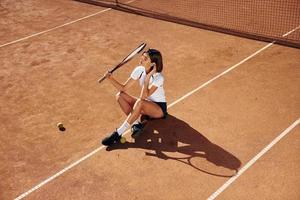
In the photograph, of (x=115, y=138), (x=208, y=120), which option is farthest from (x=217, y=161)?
(x=115, y=138)

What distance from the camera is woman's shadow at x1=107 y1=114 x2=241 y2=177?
28.4 ft

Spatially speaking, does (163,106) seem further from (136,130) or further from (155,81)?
(136,130)

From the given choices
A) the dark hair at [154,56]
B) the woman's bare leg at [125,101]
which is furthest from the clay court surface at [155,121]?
the dark hair at [154,56]

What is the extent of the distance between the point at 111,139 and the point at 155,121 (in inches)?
51.5

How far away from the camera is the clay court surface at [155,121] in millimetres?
8328

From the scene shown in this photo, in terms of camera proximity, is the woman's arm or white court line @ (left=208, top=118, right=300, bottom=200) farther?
the woman's arm

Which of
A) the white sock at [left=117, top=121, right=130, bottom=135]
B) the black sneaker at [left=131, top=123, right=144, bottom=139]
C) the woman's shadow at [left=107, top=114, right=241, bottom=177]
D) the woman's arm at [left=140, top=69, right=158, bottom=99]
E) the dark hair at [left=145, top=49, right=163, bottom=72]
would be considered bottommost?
the woman's shadow at [left=107, top=114, right=241, bottom=177]

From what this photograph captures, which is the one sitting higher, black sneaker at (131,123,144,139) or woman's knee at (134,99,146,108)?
woman's knee at (134,99,146,108)

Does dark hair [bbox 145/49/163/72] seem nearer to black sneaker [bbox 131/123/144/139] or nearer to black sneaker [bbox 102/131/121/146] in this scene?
black sneaker [bbox 131/123/144/139]

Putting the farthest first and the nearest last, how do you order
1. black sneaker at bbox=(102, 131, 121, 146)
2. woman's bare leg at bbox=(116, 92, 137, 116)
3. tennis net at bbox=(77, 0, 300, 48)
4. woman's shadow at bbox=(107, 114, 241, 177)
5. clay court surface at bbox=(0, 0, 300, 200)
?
1. tennis net at bbox=(77, 0, 300, 48)
2. woman's bare leg at bbox=(116, 92, 137, 116)
3. black sneaker at bbox=(102, 131, 121, 146)
4. woman's shadow at bbox=(107, 114, 241, 177)
5. clay court surface at bbox=(0, 0, 300, 200)

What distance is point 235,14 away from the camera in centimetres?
1531

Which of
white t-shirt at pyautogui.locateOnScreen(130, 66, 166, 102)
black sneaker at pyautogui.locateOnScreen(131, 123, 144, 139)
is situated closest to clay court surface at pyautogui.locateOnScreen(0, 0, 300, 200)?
black sneaker at pyautogui.locateOnScreen(131, 123, 144, 139)

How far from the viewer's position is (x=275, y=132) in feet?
30.4

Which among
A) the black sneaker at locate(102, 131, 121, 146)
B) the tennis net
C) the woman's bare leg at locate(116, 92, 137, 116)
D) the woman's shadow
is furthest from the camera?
the tennis net
